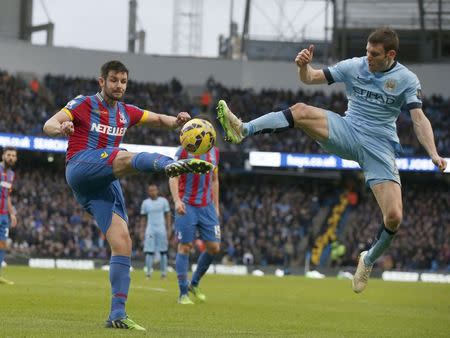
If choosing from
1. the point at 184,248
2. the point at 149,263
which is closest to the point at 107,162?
the point at 184,248

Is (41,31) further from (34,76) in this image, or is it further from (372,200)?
(372,200)

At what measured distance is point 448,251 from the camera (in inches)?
1606

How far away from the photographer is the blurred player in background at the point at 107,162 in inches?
373

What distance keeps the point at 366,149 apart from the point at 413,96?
79cm

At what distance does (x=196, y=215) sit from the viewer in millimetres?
15531

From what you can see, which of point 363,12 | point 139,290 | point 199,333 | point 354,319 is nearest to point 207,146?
point 199,333

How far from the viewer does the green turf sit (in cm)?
978

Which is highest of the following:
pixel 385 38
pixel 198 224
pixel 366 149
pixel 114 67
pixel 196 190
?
pixel 385 38

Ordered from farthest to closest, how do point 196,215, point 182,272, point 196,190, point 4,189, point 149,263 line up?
point 149,263, point 4,189, point 196,190, point 196,215, point 182,272

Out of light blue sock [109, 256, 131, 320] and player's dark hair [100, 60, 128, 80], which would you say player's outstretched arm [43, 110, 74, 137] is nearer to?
player's dark hair [100, 60, 128, 80]

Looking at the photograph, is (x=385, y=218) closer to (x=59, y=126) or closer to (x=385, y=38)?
(x=385, y=38)

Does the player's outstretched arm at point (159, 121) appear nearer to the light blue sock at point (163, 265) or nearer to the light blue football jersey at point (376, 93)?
the light blue football jersey at point (376, 93)

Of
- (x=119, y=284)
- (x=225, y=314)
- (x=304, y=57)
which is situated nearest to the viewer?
(x=119, y=284)

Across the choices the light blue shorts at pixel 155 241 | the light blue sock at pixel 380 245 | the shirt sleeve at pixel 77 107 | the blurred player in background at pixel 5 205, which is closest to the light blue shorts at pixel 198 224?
the light blue sock at pixel 380 245
